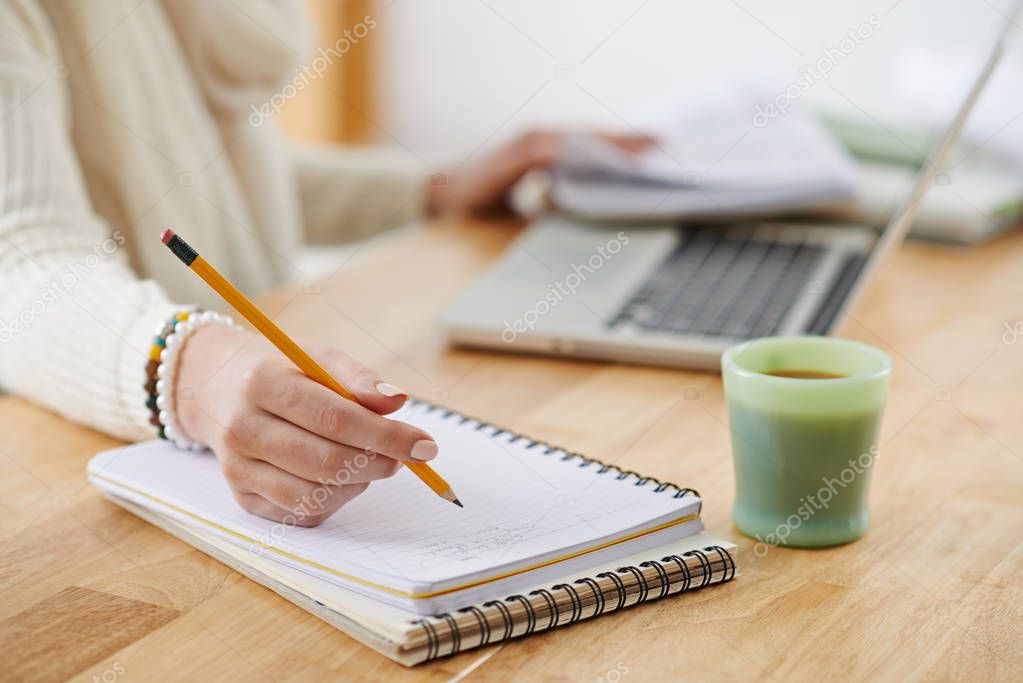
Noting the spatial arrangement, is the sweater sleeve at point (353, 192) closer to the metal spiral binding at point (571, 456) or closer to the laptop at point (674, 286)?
the laptop at point (674, 286)

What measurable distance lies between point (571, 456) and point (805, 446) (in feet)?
0.51

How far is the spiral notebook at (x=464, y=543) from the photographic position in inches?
22.6

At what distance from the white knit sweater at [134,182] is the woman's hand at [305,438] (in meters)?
0.16

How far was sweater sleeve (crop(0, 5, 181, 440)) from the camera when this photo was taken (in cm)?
81

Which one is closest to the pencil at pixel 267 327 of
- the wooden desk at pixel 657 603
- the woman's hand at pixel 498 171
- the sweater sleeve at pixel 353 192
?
the wooden desk at pixel 657 603

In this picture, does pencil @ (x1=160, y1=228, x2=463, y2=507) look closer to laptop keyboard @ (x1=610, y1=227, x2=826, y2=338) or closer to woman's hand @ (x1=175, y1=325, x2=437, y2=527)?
woman's hand @ (x1=175, y1=325, x2=437, y2=527)

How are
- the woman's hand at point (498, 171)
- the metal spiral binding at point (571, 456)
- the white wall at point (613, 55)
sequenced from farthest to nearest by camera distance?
1. the white wall at point (613, 55)
2. the woman's hand at point (498, 171)
3. the metal spiral binding at point (571, 456)

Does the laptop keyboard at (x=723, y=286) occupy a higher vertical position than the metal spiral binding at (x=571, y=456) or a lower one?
lower

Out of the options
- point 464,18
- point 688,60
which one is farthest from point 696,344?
point 464,18

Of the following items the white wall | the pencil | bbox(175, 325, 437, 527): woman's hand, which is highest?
the pencil

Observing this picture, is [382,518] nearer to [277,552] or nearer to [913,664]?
[277,552]

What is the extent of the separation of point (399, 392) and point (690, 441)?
28cm

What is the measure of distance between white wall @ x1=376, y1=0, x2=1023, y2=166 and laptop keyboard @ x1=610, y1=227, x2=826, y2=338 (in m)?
0.49

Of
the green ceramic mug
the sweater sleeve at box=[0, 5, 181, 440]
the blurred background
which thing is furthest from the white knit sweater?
the green ceramic mug
